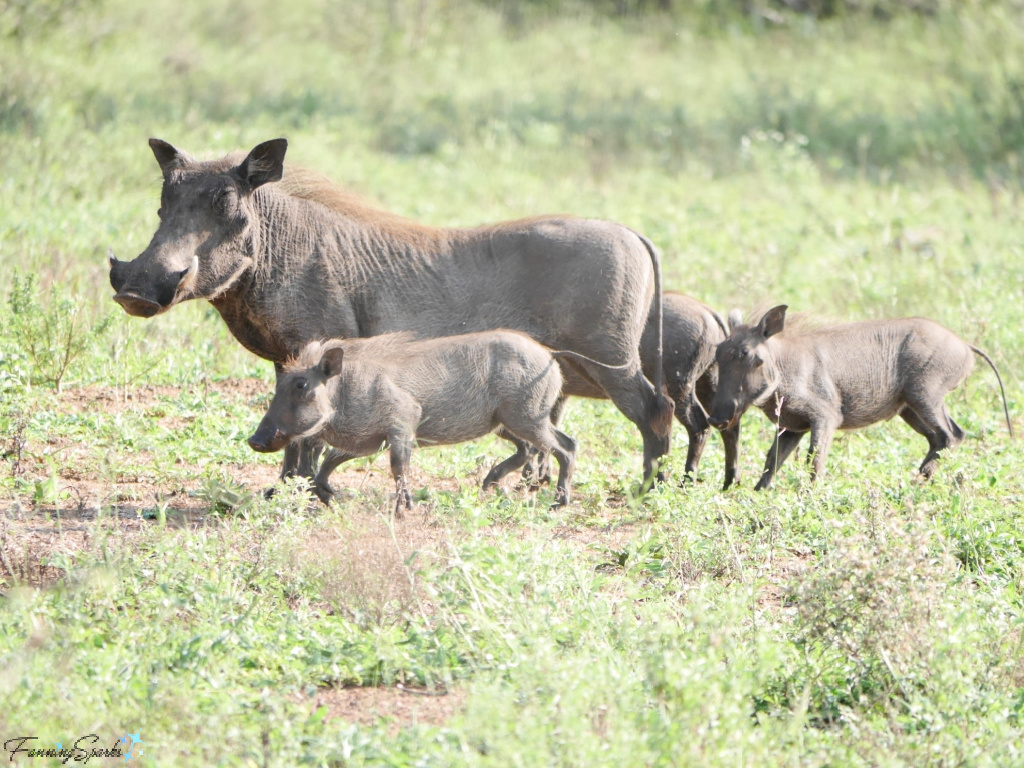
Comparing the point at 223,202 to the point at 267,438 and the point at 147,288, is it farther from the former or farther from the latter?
the point at 267,438

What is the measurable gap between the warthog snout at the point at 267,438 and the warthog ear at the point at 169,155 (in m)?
1.27

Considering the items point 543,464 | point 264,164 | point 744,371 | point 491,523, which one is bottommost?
point 543,464

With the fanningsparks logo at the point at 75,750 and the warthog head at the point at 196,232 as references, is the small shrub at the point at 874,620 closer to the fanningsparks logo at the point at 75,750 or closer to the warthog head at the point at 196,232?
the fanningsparks logo at the point at 75,750

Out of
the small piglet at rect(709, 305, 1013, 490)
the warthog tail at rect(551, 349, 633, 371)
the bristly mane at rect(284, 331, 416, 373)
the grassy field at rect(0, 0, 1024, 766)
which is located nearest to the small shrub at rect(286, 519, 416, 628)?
the grassy field at rect(0, 0, 1024, 766)

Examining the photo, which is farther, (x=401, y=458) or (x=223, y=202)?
(x=223, y=202)

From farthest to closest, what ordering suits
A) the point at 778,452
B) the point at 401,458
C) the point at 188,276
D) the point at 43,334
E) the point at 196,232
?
the point at 43,334
the point at 778,452
the point at 196,232
the point at 188,276
the point at 401,458

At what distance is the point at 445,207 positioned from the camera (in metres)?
11.0

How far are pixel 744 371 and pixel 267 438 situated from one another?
2.24 meters

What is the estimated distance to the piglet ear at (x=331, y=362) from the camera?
5121mm

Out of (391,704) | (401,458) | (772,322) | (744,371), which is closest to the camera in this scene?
(391,704)

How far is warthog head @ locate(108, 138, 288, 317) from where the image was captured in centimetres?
529

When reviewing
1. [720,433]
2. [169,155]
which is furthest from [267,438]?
[720,433]

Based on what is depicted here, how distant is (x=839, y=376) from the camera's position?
622 cm

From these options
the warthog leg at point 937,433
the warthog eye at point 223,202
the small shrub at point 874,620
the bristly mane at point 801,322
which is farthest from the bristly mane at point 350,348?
the warthog leg at point 937,433
